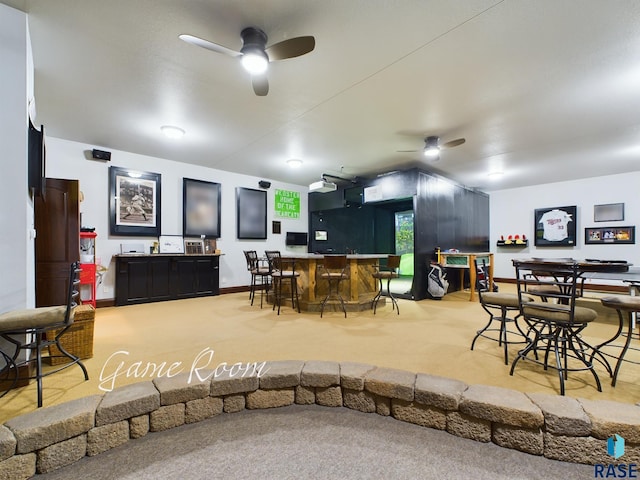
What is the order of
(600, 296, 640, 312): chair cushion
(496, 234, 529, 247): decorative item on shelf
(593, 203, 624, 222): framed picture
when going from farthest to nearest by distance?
(496, 234, 529, 247): decorative item on shelf < (593, 203, 624, 222): framed picture < (600, 296, 640, 312): chair cushion

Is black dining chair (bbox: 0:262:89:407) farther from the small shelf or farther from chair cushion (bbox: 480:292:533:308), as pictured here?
the small shelf

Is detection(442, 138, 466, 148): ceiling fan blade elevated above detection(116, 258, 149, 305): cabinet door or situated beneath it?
elevated above

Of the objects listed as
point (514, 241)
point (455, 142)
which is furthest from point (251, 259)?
point (514, 241)

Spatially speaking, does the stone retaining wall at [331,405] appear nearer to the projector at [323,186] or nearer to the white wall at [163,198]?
the white wall at [163,198]

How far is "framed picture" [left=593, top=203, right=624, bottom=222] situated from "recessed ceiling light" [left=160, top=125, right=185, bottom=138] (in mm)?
9594

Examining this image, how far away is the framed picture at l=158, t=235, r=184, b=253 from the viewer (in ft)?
19.5

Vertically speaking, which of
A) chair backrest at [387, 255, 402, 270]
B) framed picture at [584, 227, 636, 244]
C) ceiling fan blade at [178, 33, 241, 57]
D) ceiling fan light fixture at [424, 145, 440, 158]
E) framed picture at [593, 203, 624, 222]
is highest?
ceiling fan blade at [178, 33, 241, 57]

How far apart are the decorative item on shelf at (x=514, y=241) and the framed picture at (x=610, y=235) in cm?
131

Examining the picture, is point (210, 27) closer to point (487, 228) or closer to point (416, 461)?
point (416, 461)

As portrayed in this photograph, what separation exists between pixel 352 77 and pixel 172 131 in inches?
115

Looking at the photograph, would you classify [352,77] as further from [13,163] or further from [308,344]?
[13,163]

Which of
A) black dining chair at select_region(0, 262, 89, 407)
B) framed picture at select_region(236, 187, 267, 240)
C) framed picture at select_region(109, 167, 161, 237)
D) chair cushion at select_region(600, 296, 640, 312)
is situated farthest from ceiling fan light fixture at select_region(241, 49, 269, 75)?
framed picture at select_region(236, 187, 267, 240)

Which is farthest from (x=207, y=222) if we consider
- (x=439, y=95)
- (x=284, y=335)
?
(x=439, y=95)

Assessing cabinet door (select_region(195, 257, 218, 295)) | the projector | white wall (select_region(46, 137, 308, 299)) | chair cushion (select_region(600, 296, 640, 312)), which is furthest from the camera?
the projector
